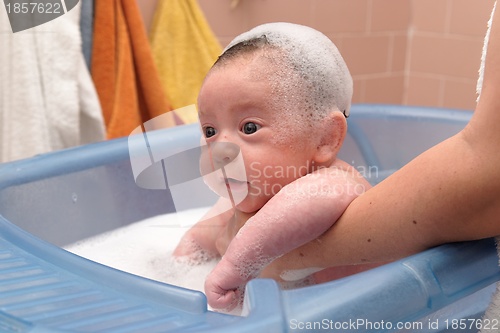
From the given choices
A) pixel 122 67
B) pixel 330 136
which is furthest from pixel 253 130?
pixel 122 67

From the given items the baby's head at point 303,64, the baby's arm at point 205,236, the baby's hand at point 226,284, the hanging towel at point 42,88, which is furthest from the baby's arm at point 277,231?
the hanging towel at point 42,88

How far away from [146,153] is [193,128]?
11 cm

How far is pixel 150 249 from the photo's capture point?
109cm

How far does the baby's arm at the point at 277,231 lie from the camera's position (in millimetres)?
706

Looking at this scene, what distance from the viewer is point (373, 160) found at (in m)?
1.34

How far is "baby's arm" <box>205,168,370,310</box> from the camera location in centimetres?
71

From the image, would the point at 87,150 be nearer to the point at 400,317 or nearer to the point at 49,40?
the point at 49,40

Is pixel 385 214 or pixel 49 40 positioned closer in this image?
pixel 385 214

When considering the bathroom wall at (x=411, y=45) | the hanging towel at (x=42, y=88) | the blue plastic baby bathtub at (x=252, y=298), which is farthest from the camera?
the bathroom wall at (x=411, y=45)

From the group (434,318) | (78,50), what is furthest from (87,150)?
(434,318)

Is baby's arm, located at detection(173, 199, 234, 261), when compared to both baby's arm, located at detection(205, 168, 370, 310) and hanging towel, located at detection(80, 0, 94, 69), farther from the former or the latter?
hanging towel, located at detection(80, 0, 94, 69)

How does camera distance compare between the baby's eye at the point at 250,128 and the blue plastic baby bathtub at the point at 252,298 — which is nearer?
the blue plastic baby bathtub at the point at 252,298

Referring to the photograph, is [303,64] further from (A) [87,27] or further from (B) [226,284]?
(A) [87,27]

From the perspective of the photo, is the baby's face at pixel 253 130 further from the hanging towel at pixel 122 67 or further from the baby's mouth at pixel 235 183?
the hanging towel at pixel 122 67
